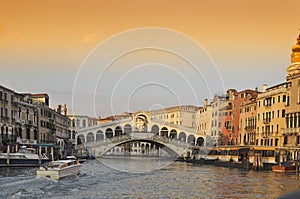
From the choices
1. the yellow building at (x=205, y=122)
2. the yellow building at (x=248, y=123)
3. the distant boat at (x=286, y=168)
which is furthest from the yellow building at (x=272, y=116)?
the yellow building at (x=205, y=122)

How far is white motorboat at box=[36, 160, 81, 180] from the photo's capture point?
20422 mm

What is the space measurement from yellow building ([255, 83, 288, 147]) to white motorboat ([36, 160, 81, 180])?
2159 centimetres

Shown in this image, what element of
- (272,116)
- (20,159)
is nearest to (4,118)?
(20,159)

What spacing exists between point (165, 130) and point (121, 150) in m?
25.9

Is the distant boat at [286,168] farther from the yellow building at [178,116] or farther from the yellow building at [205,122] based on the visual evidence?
the yellow building at [178,116]

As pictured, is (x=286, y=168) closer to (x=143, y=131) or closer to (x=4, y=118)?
(x=4, y=118)

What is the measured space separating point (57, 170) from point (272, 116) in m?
25.1

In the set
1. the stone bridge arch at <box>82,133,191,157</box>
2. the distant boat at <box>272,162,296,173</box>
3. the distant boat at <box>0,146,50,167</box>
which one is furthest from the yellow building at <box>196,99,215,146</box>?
the distant boat at <box>0,146,50,167</box>

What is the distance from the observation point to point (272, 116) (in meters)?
39.0

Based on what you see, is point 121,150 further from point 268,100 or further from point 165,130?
point 268,100

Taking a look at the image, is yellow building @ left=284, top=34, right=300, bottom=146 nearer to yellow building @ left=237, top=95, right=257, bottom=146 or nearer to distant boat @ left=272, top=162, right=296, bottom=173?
distant boat @ left=272, top=162, right=296, bottom=173

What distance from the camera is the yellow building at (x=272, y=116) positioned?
122ft

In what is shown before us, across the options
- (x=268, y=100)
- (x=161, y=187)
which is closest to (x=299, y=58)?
(x=268, y=100)

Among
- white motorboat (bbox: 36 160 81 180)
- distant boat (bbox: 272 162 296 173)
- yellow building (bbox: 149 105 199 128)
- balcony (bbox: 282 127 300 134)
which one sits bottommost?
distant boat (bbox: 272 162 296 173)
